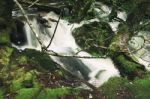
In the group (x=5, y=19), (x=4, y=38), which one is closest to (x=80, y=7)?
(x=5, y=19)

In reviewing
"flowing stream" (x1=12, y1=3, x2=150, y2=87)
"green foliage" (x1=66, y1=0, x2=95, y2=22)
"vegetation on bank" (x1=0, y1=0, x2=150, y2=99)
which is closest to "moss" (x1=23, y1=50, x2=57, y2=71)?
"vegetation on bank" (x1=0, y1=0, x2=150, y2=99)

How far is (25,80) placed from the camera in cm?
780

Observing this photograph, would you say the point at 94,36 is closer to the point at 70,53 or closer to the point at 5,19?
the point at 70,53

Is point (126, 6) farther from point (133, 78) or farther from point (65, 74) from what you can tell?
point (65, 74)

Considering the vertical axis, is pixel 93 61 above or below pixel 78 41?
below

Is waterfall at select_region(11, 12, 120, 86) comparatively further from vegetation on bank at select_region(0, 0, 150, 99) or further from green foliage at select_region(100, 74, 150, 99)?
green foliage at select_region(100, 74, 150, 99)

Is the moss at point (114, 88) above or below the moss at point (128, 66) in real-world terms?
below

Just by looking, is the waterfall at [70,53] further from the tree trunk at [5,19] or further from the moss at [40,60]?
the tree trunk at [5,19]

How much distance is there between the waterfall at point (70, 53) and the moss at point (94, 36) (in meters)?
0.24

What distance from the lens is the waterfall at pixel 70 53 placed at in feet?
32.5

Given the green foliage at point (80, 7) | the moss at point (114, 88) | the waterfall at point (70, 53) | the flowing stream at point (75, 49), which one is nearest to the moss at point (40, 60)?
the waterfall at point (70, 53)

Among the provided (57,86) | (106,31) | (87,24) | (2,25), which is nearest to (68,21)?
(87,24)

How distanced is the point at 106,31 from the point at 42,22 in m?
2.38

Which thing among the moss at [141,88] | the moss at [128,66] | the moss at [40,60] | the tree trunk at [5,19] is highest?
the tree trunk at [5,19]
